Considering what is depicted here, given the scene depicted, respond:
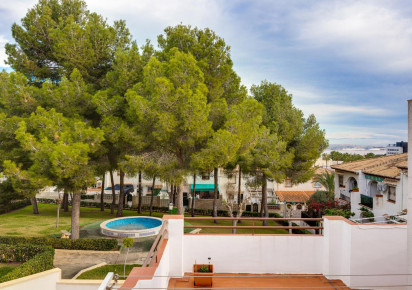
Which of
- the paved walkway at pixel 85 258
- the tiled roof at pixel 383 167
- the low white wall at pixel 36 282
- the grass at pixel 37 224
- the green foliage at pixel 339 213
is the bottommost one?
the paved walkway at pixel 85 258

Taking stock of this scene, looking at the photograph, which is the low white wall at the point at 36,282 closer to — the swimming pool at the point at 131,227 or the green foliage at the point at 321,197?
the swimming pool at the point at 131,227

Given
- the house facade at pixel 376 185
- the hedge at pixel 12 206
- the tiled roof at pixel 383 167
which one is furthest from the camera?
the hedge at pixel 12 206

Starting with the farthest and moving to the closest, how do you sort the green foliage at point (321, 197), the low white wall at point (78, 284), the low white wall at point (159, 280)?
the green foliage at point (321, 197) < the low white wall at point (78, 284) < the low white wall at point (159, 280)


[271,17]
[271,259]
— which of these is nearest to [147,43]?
[271,17]

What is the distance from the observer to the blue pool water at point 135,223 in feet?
70.9

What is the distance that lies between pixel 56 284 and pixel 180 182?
8902mm

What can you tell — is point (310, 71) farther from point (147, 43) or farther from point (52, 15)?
point (52, 15)

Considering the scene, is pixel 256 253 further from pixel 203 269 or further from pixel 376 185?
pixel 376 185

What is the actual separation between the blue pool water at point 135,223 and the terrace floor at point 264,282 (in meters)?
15.2

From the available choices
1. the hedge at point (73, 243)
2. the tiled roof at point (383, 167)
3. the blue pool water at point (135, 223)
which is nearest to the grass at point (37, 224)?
the hedge at point (73, 243)

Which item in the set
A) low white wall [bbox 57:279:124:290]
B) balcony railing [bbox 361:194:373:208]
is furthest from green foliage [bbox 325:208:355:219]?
low white wall [bbox 57:279:124:290]

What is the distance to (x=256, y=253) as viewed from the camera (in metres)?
7.67

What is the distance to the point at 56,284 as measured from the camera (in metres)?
10.7

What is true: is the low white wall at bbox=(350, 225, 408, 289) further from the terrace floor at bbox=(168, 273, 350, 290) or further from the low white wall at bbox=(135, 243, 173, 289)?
the low white wall at bbox=(135, 243, 173, 289)
